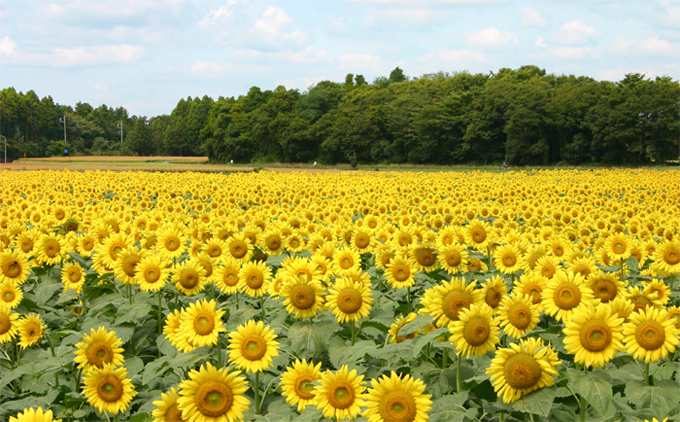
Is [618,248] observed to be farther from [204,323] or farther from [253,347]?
[204,323]

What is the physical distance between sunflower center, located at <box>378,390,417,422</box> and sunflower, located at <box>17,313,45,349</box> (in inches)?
133

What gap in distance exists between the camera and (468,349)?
3.30m

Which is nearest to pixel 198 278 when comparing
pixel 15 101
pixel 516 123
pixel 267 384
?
pixel 267 384

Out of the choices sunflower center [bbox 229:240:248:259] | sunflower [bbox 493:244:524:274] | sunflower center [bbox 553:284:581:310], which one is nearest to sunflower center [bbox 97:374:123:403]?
sunflower center [bbox 229:240:248:259]

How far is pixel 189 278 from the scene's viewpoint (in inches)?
192

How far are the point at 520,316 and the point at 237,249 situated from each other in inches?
127

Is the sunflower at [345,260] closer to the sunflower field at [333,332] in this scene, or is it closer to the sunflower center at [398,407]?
the sunflower field at [333,332]

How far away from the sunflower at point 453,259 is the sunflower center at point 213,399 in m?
2.79

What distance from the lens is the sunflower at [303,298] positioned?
418cm

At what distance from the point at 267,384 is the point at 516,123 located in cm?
7584

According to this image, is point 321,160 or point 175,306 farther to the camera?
point 321,160

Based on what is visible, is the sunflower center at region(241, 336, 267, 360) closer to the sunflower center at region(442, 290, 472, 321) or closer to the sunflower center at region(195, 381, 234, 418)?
the sunflower center at region(195, 381, 234, 418)

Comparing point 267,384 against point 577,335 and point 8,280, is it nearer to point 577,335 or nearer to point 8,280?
point 577,335

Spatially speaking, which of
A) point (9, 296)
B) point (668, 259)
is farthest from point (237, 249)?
point (668, 259)
